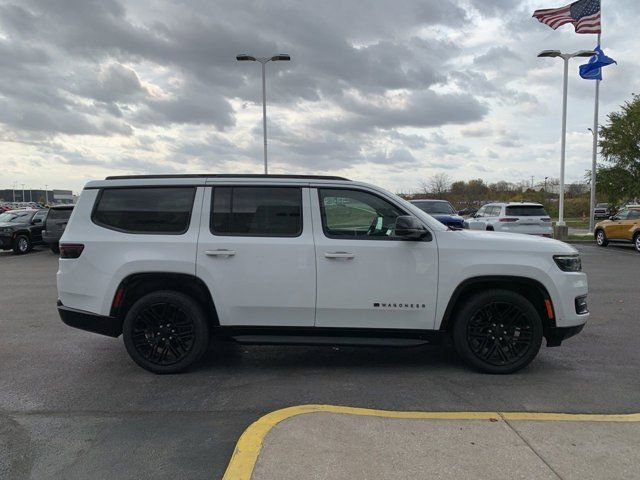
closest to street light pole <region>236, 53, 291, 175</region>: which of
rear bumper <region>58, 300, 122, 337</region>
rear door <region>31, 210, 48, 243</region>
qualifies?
rear door <region>31, 210, 48, 243</region>

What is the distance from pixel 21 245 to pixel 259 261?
1646 centimetres

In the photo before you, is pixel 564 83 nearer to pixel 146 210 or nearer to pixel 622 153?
pixel 622 153

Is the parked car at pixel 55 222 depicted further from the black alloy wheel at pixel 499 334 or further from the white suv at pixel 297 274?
the black alloy wheel at pixel 499 334

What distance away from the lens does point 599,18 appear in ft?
66.6

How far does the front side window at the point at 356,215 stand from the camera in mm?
4664

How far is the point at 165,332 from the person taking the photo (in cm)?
472

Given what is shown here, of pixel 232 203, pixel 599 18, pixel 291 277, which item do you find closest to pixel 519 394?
pixel 291 277

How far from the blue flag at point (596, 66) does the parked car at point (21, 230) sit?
77.7ft

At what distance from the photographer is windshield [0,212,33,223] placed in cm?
1819

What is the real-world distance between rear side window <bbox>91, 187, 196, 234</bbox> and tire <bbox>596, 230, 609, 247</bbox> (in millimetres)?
18865

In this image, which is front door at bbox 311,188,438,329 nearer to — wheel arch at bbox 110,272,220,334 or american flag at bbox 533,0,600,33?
wheel arch at bbox 110,272,220,334

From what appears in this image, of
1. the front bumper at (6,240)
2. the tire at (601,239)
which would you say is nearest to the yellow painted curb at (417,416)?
the front bumper at (6,240)

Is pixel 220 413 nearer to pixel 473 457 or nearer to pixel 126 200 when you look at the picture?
pixel 473 457

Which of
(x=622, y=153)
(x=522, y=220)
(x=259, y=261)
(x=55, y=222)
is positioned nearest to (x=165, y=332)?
(x=259, y=261)
